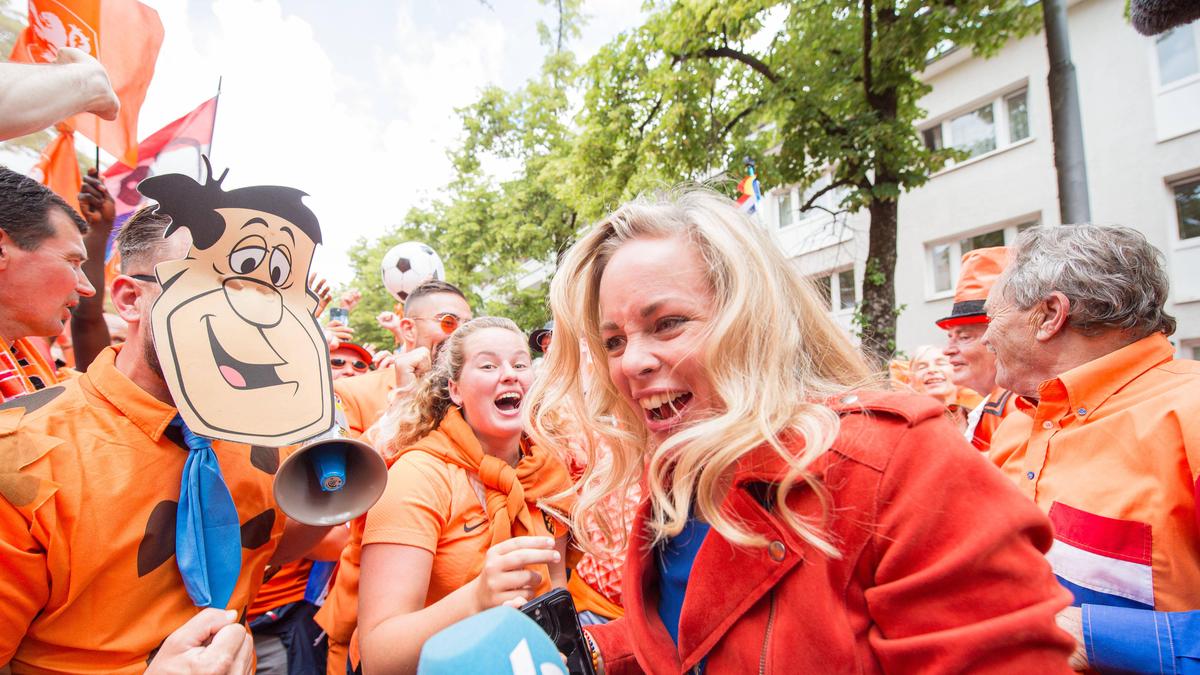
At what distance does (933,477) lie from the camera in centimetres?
100

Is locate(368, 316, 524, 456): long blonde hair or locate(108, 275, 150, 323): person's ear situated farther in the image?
locate(368, 316, 524, 456): long blonde hair

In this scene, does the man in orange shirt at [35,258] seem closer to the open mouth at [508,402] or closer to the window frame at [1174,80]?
the open mouth at [508,402]

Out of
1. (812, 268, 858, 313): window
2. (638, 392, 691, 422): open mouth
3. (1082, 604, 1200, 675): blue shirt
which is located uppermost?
(812, 268, 858, 313): window

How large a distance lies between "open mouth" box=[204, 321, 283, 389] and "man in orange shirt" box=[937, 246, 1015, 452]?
3.46 m

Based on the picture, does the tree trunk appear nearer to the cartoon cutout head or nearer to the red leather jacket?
the red leather jacket

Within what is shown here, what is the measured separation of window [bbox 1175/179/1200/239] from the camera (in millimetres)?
10992

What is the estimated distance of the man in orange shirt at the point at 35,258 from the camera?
1876mm

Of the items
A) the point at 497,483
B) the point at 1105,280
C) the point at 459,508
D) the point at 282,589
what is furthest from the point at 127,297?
the point at 1105,280

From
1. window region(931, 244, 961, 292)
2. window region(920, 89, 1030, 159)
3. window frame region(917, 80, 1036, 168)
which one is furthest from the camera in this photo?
window region(931, 244, 961, 292)

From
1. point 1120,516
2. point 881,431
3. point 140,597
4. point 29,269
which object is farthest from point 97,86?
point 1120,516

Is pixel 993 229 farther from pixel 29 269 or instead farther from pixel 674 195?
pixel 29 269

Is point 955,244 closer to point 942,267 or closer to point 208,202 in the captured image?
point 942,267

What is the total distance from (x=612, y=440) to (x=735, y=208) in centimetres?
75

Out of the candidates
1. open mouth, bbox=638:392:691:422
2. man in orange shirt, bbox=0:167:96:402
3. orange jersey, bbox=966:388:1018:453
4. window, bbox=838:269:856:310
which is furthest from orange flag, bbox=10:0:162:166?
window, bbox=838:269:856:310
